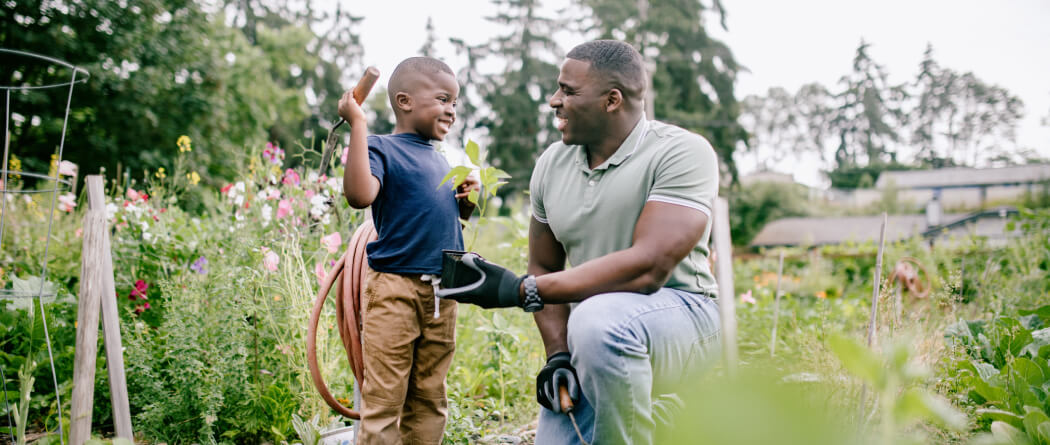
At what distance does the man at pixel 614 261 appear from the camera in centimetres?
150

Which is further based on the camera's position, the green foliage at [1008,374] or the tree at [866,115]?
the tree at [866,115]

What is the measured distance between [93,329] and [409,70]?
3.93 ft

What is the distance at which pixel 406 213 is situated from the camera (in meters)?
2.07

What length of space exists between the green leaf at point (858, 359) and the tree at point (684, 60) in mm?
20975

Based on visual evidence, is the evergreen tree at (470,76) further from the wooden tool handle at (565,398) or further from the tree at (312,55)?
the wooden tool handle at (565,398)

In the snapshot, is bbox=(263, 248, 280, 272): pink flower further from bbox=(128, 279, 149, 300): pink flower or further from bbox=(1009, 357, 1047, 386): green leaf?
bbox=(1009, 357, 1047, 386): green leaf

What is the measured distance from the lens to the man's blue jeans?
1481mm

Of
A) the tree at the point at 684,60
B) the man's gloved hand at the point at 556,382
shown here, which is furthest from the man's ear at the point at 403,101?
the tree at the point at 684,60

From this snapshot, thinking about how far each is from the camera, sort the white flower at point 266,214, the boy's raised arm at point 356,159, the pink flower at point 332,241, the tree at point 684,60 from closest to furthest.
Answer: the boy's raised arm at point 356,159, the pink flower at point 332,241, the white flower at point 266,214, the tree at point 684,60

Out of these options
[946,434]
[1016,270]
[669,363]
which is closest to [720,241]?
[669,363]

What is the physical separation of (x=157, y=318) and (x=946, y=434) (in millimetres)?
3396

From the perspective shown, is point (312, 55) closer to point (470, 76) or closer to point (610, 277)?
point (470, 76)

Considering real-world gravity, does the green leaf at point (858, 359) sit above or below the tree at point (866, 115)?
below

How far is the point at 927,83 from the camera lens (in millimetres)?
40000
